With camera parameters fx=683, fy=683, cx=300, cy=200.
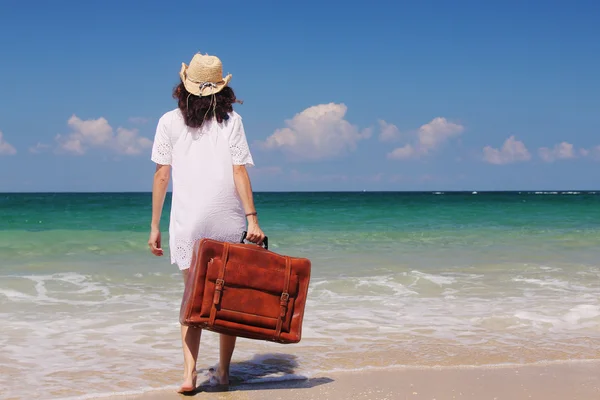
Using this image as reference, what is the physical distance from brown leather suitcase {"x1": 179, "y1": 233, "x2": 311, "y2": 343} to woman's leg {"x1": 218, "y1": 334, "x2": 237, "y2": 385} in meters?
0.41

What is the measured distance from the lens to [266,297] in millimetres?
3508

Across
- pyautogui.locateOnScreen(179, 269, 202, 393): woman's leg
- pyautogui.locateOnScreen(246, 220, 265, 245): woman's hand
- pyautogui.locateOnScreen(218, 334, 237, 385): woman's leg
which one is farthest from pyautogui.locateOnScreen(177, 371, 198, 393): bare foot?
pyautogui.locateOnScreen(246, 220, 265, 245): woman's hand

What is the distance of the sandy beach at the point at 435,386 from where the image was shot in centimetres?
375

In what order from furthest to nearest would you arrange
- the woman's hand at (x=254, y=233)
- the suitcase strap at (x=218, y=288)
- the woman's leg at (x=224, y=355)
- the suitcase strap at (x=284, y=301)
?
1. the woman's leg at (x=224, y=355)
2. the woman's hand at (x=254, y=233)
3. the suitcase strap at (x=284, y=301)
4. the suitcase strap at (x=218, y=288)

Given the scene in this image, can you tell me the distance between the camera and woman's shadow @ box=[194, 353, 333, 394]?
395 cm

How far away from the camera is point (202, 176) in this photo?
362cm

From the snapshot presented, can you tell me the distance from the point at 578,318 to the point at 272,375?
126 inches

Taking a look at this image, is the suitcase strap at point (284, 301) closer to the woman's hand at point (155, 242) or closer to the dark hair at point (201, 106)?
the woman's hand at point (155, 242)

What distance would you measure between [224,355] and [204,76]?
157 centimetres

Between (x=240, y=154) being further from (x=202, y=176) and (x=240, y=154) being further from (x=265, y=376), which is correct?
(x=265, y=376)

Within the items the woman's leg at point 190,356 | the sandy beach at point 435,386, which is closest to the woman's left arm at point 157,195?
the woman's leg at point 190,356

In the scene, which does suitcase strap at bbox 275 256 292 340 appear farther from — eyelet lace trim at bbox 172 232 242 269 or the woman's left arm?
the woman's left arm

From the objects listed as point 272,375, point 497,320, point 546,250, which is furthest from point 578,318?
point 546,250

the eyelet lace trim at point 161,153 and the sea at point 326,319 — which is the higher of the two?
the eyelet lace trim at point 161,153
